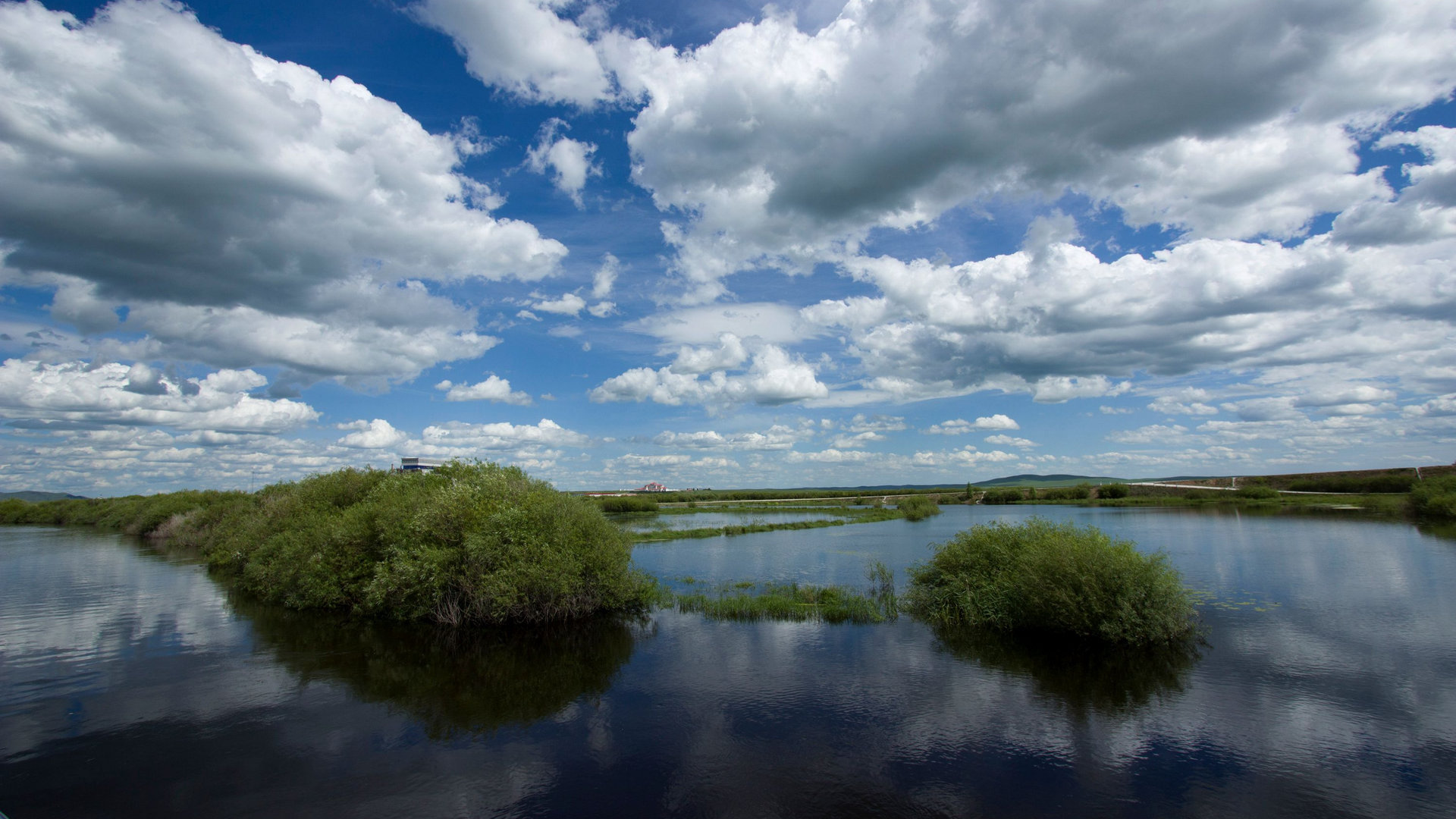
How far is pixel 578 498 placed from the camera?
3672cm

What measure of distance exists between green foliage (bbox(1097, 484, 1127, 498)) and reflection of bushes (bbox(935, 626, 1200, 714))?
12092 cm

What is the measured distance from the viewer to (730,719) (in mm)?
20062

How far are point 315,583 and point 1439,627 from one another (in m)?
54.6

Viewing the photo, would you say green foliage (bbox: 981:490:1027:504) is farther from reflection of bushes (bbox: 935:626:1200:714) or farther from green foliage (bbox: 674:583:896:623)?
reflection of bushes (bbox: 935:626:1200:714)

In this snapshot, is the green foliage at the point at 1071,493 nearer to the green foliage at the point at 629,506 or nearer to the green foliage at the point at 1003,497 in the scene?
the green foliage at the point at 1003,497

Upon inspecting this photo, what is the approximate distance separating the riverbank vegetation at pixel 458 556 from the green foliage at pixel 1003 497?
116953mm

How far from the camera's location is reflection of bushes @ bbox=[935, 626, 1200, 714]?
21297 millimetres

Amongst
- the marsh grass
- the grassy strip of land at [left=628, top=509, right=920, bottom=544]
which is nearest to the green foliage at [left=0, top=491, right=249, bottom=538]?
the grassy strip of land at [left=628, top=509, right=920, bottom=544]

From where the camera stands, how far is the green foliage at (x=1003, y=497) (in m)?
138

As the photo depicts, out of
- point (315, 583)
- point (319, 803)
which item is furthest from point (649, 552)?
point (319, 803)

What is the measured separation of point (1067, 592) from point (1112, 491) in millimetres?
125334

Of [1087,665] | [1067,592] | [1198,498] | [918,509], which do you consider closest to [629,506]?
[918,509]

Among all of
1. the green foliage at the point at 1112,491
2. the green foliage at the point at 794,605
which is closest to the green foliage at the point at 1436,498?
the green foliage at the point at 1112,491

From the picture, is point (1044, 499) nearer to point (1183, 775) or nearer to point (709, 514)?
point (709, 514)
